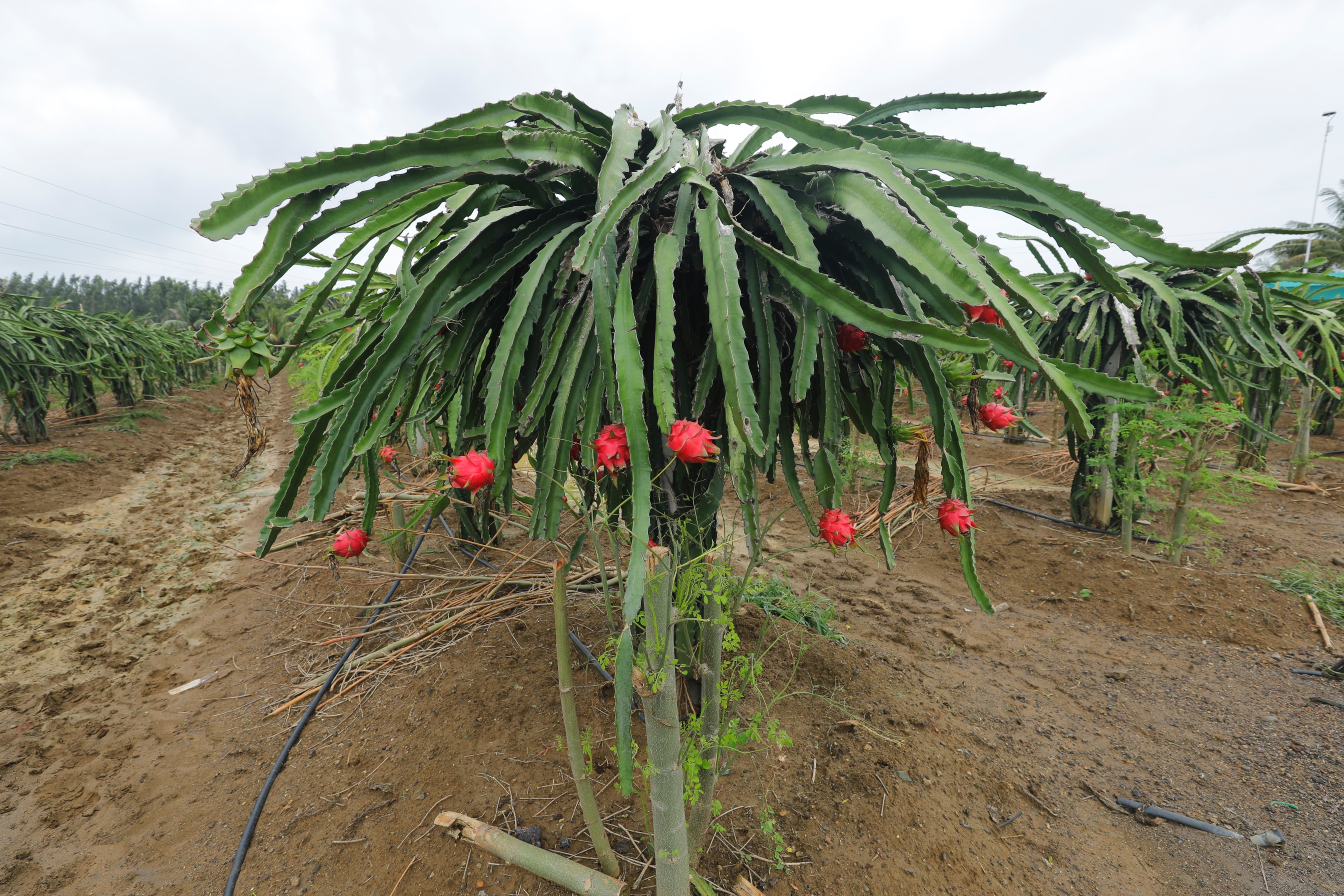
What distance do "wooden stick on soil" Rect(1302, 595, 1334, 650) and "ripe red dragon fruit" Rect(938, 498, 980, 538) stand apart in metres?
3.06

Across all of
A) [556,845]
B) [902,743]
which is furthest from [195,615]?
[902,743]

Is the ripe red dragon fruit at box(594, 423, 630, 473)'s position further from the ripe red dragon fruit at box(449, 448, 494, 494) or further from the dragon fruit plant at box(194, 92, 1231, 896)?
the ripe red dragon fruit at box(449, 448, 494, 494)

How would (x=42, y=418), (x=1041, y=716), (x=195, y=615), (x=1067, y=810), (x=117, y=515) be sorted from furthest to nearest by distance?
(x=42, y=418)
(x=117, y=515)
(x=195, y=615)
(x=1041, y=716)
(x=1067, y=810)

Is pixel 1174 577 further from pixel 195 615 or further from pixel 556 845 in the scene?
pixel 195 615

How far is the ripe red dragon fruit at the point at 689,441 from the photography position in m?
1.01

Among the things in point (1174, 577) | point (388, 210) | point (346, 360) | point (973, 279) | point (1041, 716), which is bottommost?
point (1041, 716)

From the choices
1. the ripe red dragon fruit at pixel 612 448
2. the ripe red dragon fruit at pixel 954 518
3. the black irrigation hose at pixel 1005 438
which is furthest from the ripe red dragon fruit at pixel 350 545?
the black irrigation hose at pixel 1005 438

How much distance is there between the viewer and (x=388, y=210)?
124cm

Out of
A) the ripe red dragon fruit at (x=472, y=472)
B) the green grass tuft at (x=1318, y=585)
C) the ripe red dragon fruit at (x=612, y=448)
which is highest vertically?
the ripe red dragon fruit at (x=612, y=448)

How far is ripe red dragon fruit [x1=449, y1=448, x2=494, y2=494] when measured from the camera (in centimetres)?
112

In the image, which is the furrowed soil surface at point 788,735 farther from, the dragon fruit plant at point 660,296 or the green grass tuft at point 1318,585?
the dragon fruit plant at point 660,296

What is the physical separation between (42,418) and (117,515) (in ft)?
12.4

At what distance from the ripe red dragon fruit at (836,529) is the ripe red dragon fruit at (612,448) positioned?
0.54m

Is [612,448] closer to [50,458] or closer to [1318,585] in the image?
[1318,585]
